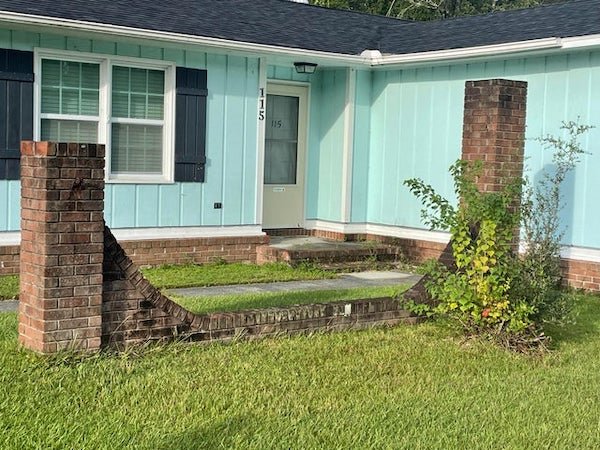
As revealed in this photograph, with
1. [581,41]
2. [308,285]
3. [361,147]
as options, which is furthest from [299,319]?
[361,147]

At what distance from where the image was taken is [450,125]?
39.8ft

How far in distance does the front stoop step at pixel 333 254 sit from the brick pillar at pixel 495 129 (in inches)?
149

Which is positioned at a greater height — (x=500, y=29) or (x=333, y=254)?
(x=500, y=29)

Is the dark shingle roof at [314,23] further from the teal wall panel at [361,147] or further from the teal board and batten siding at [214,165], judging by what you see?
the teal wall panel at [361,147]

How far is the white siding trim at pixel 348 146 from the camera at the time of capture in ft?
42.5

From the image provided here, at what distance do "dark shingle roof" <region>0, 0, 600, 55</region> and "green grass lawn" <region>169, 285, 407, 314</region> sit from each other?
377 centimetres

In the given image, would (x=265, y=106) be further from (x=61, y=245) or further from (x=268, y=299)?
(x=61, y=245)

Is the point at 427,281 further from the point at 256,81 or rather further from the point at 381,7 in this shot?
the point at 381,7

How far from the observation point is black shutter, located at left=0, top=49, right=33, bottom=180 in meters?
9.76

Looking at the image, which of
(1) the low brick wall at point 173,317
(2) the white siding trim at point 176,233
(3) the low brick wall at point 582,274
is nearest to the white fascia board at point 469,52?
(3) the low brick wall at point 582,274

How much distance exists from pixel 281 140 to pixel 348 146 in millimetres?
1066

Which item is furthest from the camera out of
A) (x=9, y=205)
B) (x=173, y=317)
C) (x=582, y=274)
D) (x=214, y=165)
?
(x=214, y=165)

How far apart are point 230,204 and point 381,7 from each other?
64.0 ft

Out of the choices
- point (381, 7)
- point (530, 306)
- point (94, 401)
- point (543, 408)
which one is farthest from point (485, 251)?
point (381, 7)
